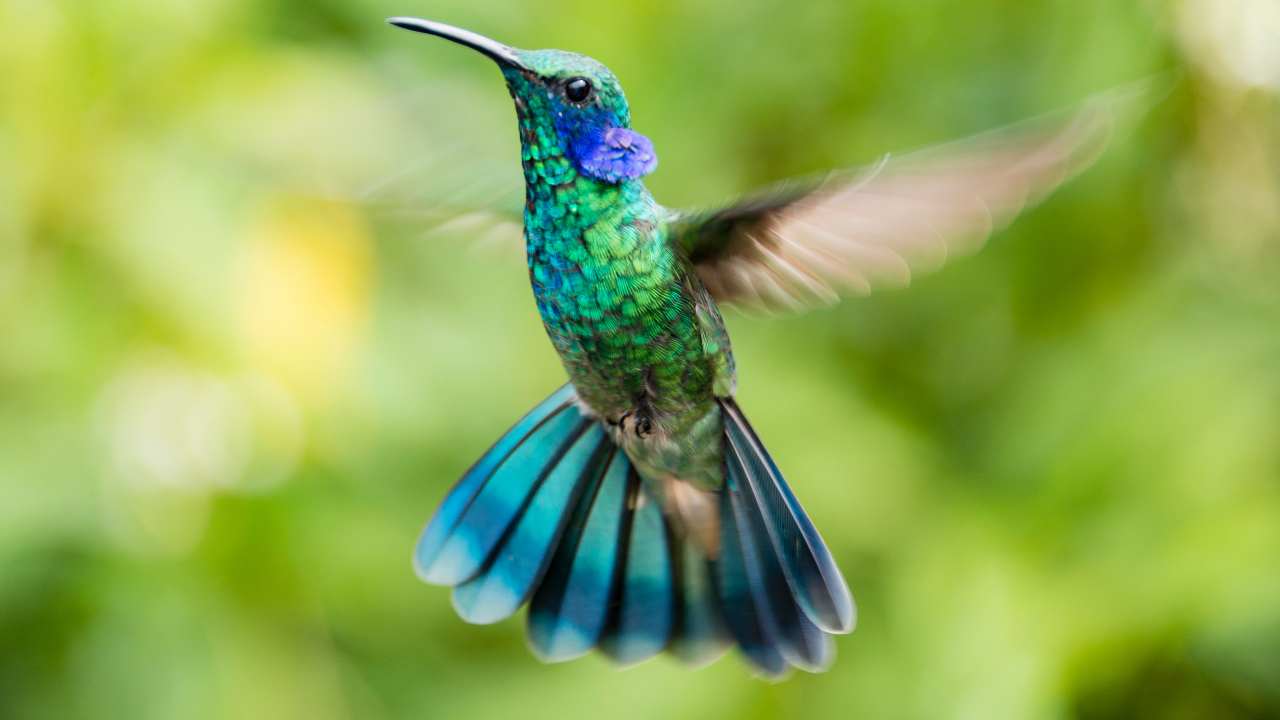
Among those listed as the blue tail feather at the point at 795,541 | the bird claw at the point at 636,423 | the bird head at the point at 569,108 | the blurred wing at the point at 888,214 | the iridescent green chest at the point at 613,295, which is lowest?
the blue tail feather at the point at 795,541

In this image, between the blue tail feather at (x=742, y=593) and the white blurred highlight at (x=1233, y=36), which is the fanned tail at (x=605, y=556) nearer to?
the blue tail feather at (x=742, y=593)

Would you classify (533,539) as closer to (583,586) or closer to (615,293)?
(583,586)

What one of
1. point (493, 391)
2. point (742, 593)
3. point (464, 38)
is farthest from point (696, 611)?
point (493, 391)

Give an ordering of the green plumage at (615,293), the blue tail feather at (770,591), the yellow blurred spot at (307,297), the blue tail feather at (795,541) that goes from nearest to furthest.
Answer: the green plumage at (615,293) < the blue tail feather at (795,541) < the blue tail feather at (770,591) < the yellow blurred spot at (307,297)

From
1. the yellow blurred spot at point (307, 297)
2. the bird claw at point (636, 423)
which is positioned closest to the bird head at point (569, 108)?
the bird claw at point (636, 423)

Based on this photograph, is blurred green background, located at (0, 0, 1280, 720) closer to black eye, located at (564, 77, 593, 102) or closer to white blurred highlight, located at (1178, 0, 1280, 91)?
white blurred highlight, located at (1178, 0, 1280, 91)

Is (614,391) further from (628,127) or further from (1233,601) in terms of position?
(1233,601)

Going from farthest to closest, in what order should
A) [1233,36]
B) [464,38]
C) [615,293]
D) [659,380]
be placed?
[1233,36] → [659,380] → [615,293] → [464,38]
